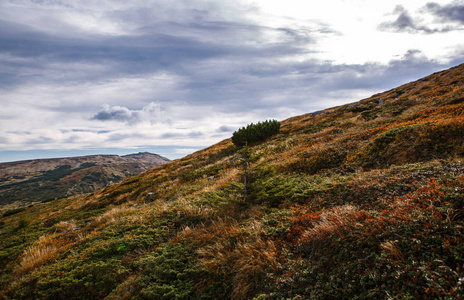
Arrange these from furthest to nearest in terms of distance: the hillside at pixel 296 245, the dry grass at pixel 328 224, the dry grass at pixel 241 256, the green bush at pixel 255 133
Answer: the green bush at pixel 255 133
the dry grass at pixel 328 224
the dry grass at pixel 241 256
the hillside at pixel 296 245

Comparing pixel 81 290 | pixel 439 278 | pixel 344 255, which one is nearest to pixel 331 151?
pixel 344 255

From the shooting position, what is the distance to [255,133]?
112 ft

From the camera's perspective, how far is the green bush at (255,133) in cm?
3428

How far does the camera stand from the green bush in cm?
3428

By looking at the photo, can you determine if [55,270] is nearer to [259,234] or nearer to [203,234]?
[203,234]

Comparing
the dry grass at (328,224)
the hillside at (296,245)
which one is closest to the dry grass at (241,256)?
the hillside at (296,245)

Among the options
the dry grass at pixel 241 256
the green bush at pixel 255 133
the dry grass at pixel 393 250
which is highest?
the green bush at pixel 255 133

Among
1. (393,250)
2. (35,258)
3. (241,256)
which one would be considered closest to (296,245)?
(241,256)

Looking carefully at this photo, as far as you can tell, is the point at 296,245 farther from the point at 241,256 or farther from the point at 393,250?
the point at 393,250

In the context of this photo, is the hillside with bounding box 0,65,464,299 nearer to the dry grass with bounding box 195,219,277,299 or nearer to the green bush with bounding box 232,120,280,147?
the dry grass with bounding box 195,219,277,299

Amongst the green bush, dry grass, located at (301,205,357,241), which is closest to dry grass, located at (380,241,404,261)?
dry grass, located at (301,205,357,241)

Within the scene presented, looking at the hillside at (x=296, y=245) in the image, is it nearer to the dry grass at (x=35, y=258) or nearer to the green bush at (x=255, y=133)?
the dry grass at (x=35, y=258)

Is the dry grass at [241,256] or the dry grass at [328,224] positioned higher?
the dry grass at [328,224]

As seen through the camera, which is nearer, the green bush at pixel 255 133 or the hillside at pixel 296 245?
the hillside at pixel 296 245
